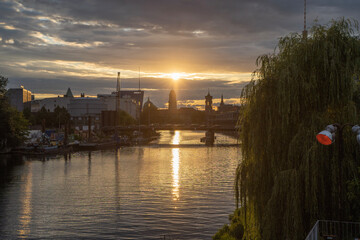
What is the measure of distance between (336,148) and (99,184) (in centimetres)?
3945

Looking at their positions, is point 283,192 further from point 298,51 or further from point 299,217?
point 298,51

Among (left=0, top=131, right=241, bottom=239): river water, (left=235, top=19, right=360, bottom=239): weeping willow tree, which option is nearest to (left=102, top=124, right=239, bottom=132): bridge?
(left=0, top=131, right=241, bottom=239): river water

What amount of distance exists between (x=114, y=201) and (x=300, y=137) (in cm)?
2749

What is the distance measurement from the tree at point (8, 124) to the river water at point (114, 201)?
1708 centimetres

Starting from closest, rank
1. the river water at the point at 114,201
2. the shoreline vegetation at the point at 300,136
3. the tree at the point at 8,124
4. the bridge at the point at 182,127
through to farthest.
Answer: the shoreline vegetation at the point at 300,136 → the river water at the point at 114,201 → the tree at the point at 8,124 → the bridge at the point at 182,127

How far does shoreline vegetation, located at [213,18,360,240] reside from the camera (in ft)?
54.1

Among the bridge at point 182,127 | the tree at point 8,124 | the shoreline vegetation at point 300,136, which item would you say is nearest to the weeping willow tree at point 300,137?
the shoreline vegetation at point 300,136

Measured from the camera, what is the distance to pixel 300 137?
1728 cm

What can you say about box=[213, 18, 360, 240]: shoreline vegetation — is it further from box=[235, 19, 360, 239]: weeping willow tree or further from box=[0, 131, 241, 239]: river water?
box=[0, 131, 241, 239]: river water

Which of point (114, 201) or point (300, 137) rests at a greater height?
point (300, 137)

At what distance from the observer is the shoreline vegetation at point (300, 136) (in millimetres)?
16484

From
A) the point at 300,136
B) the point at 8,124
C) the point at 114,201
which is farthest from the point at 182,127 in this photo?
the point at 300,136

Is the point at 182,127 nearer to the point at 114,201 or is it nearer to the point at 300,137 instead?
the point at 114,201

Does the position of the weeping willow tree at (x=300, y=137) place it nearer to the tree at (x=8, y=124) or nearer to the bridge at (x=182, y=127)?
the tree at (x=8, y=124)
